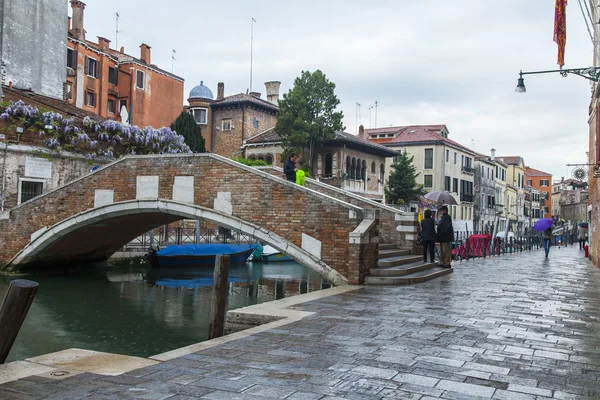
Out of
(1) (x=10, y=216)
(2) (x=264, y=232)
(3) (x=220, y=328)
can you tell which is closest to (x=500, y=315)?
(3) (x=220, y=328)

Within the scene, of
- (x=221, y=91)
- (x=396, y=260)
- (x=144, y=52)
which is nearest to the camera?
(x=396, y=260)

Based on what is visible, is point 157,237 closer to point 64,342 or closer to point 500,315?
point 64,342

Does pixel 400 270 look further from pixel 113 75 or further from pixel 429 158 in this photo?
pixel 429 158

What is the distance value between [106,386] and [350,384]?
5.51 feet

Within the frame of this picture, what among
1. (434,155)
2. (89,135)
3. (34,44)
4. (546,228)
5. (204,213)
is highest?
(34,44)

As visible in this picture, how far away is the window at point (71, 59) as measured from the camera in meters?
28.1

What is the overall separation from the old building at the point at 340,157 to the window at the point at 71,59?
1045 cm

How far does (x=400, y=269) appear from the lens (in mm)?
10633

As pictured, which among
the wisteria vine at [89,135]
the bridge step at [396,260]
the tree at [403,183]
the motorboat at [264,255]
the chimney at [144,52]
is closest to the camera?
the bridge step at [396,260]

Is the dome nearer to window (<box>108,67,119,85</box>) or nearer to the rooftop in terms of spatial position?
window (<box>108,67,119,85</box>)

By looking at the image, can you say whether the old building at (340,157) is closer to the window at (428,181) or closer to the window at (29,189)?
the window at (428,181)

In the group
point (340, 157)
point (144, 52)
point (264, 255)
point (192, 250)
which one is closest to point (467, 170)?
point (340, 157)

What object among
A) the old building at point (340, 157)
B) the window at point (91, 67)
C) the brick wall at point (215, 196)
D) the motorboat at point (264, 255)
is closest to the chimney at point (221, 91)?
the old building at point (340, 157)

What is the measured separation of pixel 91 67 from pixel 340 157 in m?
14.5
